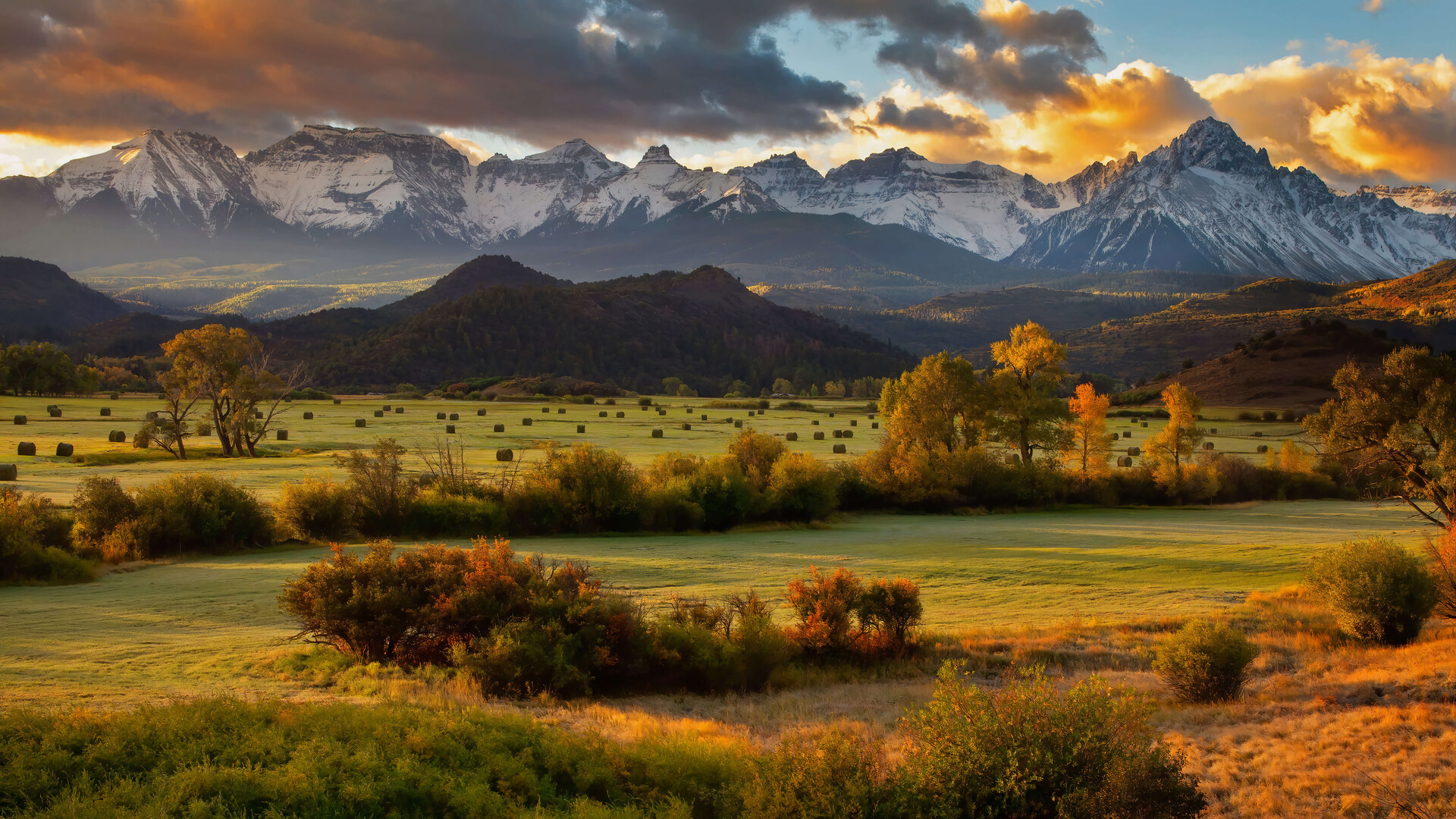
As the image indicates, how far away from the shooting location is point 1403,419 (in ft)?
83.9

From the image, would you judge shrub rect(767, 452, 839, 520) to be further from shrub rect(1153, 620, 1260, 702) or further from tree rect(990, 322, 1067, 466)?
shrub rect(1153, 620, 1260, 702)

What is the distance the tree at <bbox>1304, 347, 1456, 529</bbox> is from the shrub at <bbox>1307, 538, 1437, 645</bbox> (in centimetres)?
792

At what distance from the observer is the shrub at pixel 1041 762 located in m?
8.73

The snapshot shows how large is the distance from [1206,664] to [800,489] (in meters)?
21.5

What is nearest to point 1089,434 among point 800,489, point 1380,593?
point 800,489

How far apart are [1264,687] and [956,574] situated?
31.8 feet

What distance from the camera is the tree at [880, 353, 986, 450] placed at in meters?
44.5

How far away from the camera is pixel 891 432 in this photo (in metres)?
45.0

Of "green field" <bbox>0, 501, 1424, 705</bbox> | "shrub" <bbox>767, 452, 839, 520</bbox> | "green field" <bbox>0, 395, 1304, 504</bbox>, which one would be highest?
"green field" <bbox>0, 395, 1304, 504</bbox>

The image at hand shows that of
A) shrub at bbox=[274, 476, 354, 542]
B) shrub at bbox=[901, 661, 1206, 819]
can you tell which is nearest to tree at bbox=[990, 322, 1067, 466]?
shrub at bbox=[274, 476, 354, 542]

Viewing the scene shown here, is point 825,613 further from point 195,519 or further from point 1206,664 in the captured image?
point 195,519

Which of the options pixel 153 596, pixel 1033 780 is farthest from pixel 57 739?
pixel 153 596

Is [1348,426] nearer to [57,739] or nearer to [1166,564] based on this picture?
[1166,564]

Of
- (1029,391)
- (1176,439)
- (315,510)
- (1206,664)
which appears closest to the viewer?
(1206,664)
